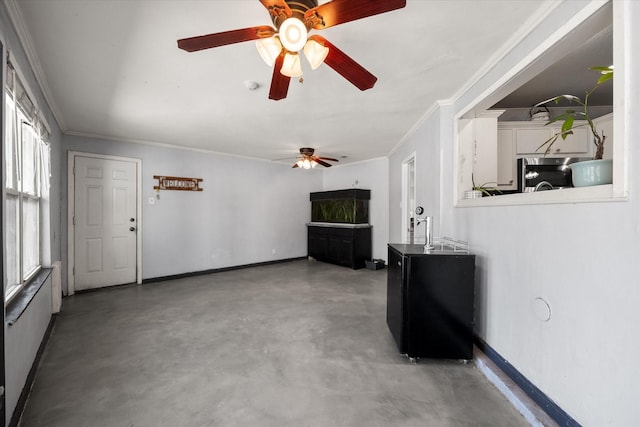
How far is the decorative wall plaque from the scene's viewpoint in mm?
4812

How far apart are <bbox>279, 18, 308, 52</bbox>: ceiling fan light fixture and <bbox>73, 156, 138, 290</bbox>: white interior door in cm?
422

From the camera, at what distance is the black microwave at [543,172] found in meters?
2.81

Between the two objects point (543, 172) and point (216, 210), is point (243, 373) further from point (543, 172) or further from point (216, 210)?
point (216, 210)

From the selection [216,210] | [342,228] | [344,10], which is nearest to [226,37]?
[344,10]

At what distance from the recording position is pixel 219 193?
5.53 meters

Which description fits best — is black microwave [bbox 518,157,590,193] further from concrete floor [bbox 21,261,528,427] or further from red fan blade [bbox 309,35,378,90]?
red fan blade [bbox 309,35,378,90]

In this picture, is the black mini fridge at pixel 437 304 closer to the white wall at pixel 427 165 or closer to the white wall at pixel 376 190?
the white wall at pixel 427 165

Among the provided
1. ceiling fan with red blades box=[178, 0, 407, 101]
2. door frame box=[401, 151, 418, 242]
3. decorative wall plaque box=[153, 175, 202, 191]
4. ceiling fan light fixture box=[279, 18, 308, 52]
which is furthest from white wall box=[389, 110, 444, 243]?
decorative wall plaque box=[153, 175, 202, 191]

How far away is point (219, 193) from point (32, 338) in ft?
12.0

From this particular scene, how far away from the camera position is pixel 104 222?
4312 millimetres

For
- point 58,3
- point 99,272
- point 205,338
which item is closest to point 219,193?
point 99,272

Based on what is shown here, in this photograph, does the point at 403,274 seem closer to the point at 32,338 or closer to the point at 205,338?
the point at 205,338

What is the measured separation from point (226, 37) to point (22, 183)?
6.61 feet

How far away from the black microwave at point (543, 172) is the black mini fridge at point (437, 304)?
1350 mm
